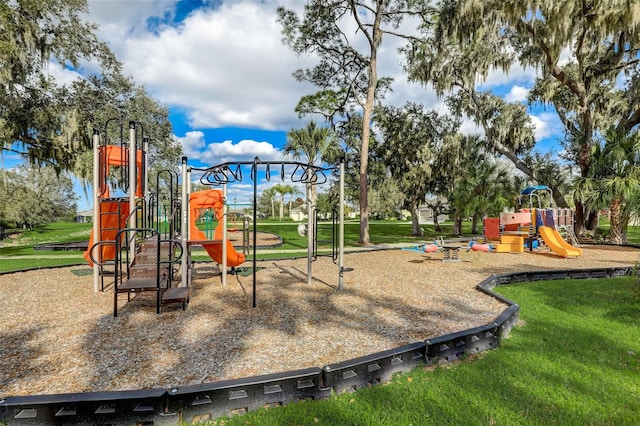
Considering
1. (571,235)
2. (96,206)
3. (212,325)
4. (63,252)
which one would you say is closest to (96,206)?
(96,206)

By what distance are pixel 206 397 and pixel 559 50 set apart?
54.0 ft

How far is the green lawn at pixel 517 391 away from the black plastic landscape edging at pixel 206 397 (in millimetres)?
79

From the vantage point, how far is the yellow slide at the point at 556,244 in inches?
398

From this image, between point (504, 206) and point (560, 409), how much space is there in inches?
714

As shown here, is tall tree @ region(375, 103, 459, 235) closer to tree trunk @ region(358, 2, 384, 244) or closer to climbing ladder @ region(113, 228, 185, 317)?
tree trunk @ region(358, 2, 384, 244)

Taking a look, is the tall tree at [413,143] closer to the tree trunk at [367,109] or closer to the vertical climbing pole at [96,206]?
the tree trunk at [367,109]

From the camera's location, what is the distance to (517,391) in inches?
99.5

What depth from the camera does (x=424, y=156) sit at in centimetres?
1975

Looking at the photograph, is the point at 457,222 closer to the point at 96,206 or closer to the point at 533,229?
the point at 533,229

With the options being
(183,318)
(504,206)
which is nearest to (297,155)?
(504,206)

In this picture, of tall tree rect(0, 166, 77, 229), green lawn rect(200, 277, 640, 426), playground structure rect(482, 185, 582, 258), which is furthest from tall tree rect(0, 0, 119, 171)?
playground structure rect(482, 185, 582, 258)

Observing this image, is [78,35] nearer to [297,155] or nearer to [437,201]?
[297,155]

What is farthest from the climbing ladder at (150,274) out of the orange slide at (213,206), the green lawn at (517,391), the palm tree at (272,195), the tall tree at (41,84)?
the palm tree at (272,195)

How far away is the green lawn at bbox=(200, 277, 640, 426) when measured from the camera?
2227 millimetres
